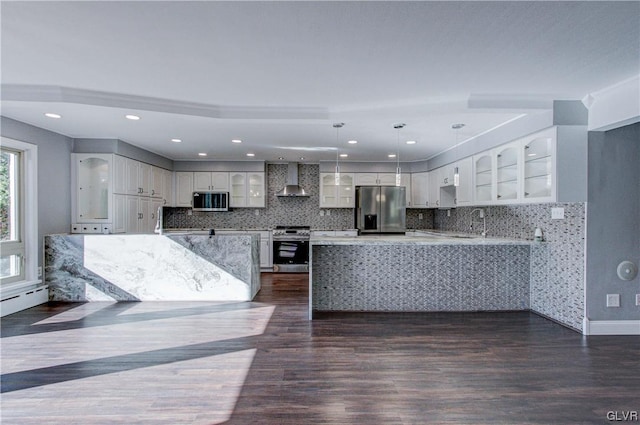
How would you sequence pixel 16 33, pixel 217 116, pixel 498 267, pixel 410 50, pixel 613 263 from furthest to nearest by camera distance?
pixel 498 267 < pixel 217 116 < pixel 613 263 < pixel 410 50 < pixel 16 33

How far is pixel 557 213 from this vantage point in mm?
3660

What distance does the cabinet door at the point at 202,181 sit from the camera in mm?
6965

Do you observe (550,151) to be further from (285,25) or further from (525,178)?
(285,25)

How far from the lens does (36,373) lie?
2.53 meters

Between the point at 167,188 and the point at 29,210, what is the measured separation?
2.63 m

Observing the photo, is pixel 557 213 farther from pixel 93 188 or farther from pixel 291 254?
pixel 93 188

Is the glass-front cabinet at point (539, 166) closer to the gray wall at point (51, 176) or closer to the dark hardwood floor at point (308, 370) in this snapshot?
the dark hardwood floor at point (308, 370)

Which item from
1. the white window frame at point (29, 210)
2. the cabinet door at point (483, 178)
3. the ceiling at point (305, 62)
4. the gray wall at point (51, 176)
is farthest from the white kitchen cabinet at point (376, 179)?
the white window frame at point (29, 210)

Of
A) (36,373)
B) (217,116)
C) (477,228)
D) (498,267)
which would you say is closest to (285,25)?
(217,116)

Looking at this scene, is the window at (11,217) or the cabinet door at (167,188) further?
the cabinet door at (167,188)

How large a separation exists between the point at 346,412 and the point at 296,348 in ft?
3.35

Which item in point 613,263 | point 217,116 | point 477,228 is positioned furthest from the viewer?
point 477,228

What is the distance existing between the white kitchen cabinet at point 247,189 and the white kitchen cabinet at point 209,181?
0.18 m

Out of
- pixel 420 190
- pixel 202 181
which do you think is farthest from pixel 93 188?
pixel 420 190
